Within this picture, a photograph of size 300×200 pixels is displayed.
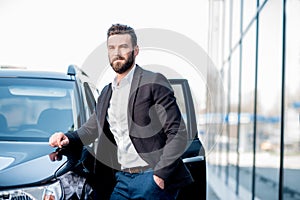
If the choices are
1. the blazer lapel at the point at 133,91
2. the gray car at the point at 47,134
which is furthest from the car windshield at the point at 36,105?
the blazer lapel at the point at 133,91

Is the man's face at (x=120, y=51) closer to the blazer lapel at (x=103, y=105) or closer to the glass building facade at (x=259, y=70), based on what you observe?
the blazer lapel at (x=103, y=105)

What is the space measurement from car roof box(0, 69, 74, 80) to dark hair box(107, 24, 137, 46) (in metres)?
1.39

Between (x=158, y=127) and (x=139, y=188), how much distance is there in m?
0.41

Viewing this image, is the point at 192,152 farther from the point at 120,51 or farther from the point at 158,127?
the point at 120,51

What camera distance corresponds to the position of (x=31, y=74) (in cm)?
498

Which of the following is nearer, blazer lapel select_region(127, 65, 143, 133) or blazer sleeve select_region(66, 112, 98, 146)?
blazer lapel select_region(127, 65, 143, 133)

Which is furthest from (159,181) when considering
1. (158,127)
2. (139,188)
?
(158,127)

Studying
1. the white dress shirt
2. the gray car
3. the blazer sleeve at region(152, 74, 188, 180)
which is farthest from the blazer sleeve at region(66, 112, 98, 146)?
the blazer sleeve at region(152, 74, 188, 180)

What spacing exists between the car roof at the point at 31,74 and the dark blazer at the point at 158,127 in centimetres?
134

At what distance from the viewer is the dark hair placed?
366 centimetres

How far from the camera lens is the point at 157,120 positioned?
366 cm

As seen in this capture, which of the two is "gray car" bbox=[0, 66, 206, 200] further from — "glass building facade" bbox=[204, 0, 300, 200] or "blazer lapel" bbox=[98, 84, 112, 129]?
"glass building facade" bbox=[204, 0, 300, 200]

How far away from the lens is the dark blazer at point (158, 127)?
3518 mm

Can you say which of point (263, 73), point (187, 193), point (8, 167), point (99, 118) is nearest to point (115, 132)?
point (99, 118)
